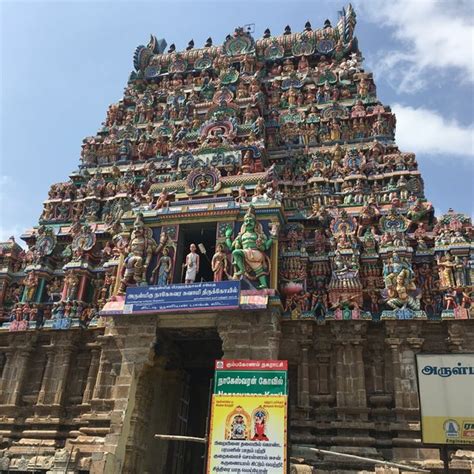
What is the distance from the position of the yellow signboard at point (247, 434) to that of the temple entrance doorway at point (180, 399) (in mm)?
7191

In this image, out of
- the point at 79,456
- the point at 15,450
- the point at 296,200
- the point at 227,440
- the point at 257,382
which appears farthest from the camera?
the point at 296,200

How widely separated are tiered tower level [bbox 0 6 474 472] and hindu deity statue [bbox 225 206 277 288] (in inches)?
2.3

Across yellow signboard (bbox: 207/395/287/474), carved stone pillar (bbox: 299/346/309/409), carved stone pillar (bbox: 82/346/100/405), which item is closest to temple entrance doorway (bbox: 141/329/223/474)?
carved stone pillar (bbox: 82/346/100/405)

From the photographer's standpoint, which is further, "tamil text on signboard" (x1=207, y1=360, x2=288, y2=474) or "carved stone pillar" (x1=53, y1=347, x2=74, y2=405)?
"carved stone pillar" (x1=53, y1=347, x2=74, y2=405)

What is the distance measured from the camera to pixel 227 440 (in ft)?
33.1

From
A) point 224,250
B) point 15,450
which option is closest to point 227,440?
point 224,250

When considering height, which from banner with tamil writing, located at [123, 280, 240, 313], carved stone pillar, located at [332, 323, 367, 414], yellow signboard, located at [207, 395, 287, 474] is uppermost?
banner with tamil writing, located at [123, 280, 240, 313]

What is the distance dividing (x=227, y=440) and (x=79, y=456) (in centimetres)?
850

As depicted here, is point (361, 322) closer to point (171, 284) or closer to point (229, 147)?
point (171, 284)

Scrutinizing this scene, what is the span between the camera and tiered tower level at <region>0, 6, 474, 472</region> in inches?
653

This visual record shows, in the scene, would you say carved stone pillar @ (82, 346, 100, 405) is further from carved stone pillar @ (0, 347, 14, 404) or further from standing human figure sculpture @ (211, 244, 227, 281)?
standing human figure sculpture @ (211, 244, 227, 281)

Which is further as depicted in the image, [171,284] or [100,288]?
[100,288]

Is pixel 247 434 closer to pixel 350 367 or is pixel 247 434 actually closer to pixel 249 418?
pixel 249 418

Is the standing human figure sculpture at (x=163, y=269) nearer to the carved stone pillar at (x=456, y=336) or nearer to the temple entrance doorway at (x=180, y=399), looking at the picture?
the temple entrance doorway at (x=180, y=399)
